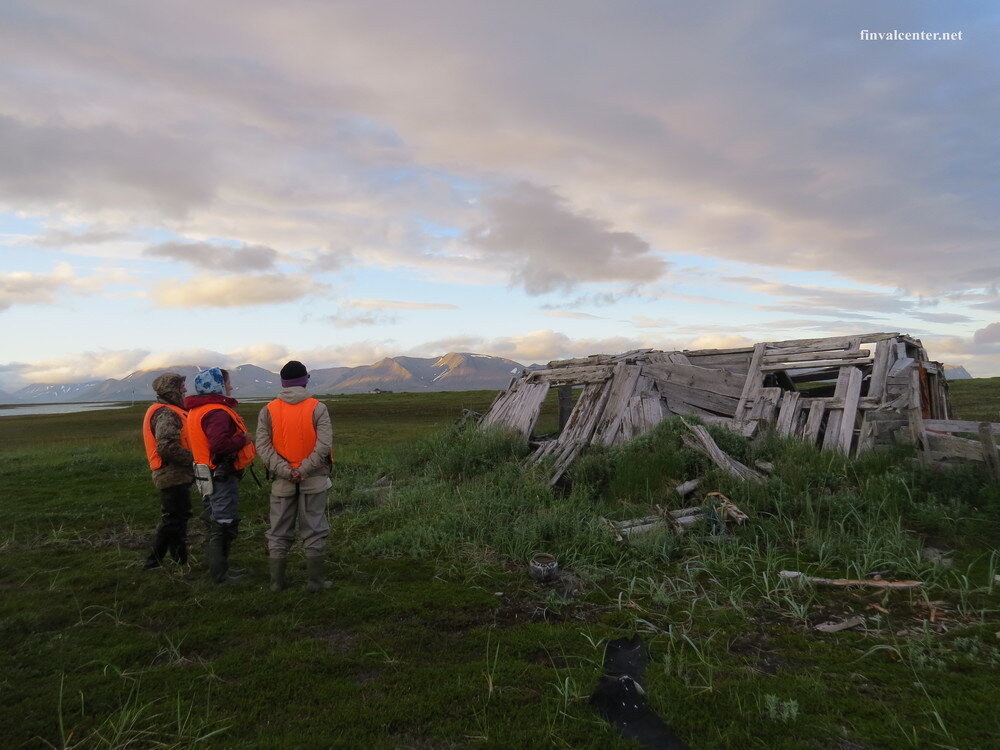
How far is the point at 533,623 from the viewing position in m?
5.20

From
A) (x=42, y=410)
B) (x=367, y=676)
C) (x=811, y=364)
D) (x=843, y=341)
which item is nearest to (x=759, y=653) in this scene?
(x=367, y=676)

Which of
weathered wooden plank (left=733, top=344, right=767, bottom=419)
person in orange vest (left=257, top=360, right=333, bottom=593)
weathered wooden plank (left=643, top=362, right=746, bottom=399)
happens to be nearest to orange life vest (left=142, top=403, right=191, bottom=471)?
person in orange vest (left=257, top=360, right=333, bottom=593)

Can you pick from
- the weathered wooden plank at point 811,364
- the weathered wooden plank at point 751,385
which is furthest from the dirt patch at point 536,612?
the weathered wooden plank at point 811,364

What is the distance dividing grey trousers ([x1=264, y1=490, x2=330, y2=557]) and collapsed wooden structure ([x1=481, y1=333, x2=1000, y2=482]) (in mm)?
5043

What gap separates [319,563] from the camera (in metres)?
5.94

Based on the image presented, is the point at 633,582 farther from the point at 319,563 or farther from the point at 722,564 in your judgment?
the point at 319,563

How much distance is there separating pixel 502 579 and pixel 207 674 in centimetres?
312

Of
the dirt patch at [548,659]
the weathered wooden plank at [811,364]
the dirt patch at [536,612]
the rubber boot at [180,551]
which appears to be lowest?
the dirt patch at [536,612]

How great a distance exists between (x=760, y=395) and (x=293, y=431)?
9.32m

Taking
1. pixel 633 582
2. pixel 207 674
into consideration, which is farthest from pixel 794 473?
pixel 207 674

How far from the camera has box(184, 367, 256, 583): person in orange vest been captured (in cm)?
626

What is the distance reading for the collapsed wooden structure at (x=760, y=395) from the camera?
1000 cm

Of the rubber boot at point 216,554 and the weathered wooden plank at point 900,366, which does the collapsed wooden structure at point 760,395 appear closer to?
the weathered wooden plank at point 900,366

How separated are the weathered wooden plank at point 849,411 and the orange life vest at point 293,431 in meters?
8.74
